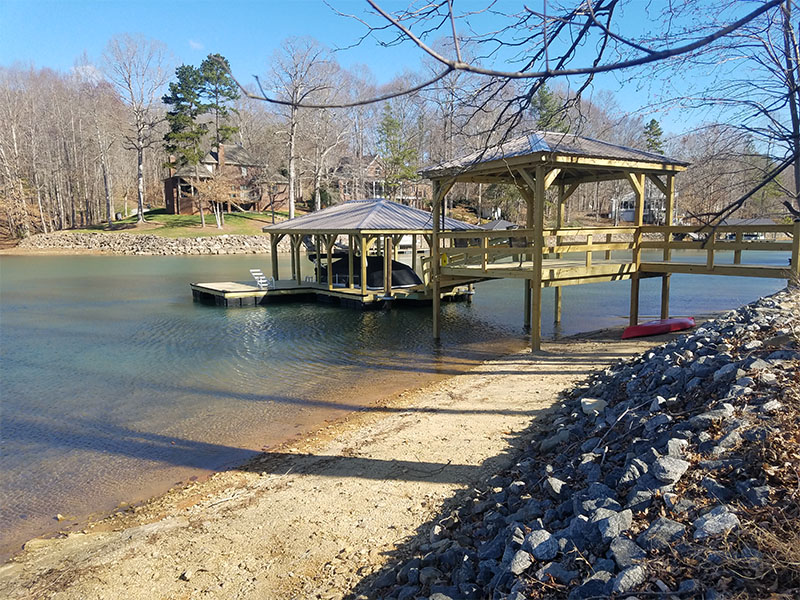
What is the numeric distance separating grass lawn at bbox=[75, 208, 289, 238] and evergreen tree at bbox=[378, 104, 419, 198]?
12.2 metres

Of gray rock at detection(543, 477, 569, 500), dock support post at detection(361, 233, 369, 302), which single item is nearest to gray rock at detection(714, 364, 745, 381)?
gray rock at detection(543, 477, 569, 500)

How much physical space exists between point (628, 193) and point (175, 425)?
5966cm

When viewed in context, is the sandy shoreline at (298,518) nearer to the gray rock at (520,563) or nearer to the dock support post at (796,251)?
the gray rock at (520,563)

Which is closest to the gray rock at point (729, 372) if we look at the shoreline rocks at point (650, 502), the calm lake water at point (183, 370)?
the shoreline rocks at point (650, 502)

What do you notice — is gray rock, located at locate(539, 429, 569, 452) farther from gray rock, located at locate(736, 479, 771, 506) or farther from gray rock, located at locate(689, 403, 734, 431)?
gray rock, located at locate(736, 479, 771, 506)

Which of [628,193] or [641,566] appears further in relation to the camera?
[628,193]

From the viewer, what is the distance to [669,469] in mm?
2758

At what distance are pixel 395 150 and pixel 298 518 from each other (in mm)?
41079

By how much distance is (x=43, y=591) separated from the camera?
3.66 metres

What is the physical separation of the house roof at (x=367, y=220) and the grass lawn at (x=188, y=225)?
25.9 m

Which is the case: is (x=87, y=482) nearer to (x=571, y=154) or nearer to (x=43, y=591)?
(x=43, y=591)

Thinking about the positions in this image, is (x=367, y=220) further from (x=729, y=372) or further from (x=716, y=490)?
(x=716, y=490)

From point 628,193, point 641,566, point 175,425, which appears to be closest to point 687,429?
point 641,566

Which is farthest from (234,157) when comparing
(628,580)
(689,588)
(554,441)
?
(689,588)
